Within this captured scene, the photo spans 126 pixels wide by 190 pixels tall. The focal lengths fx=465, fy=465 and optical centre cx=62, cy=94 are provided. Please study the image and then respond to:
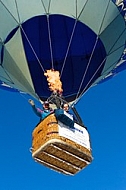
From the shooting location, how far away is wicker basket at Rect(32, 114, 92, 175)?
26.9 feet

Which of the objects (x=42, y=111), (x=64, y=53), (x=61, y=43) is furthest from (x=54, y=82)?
(x=64, y=53)

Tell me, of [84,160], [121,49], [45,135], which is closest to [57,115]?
[45,135]

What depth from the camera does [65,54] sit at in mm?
11391

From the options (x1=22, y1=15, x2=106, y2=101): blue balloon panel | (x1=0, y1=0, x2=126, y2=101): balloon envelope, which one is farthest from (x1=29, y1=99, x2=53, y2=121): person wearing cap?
(x1=22, y1=15, x2=106, y2=101): blue balloon panel

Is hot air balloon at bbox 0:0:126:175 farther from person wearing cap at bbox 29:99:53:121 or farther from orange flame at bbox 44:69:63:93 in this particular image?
person wearing cap at bbox 29:99:53:121

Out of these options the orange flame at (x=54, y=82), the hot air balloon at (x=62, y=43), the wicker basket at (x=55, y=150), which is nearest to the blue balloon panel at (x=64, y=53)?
the hot air balloon at (x=62, y=43)

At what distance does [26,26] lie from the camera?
1054cm

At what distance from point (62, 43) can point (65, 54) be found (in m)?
0.41

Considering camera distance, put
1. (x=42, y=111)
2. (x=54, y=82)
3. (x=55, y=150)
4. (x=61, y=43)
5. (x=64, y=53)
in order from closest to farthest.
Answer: (x=55, y=150) < (x=42, y=111) < (x=54, y=82) < (x=61, y=43) < (x=64, y=53)

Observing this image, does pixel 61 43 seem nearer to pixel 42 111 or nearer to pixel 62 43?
pixel 62 43

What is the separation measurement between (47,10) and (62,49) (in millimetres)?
1387

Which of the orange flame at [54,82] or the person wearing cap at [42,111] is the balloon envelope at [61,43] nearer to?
the orange flame at [54,82]

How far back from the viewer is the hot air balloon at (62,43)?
10.1 meters

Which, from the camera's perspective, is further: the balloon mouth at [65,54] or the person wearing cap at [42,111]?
the balloon mouth at [65,54]
